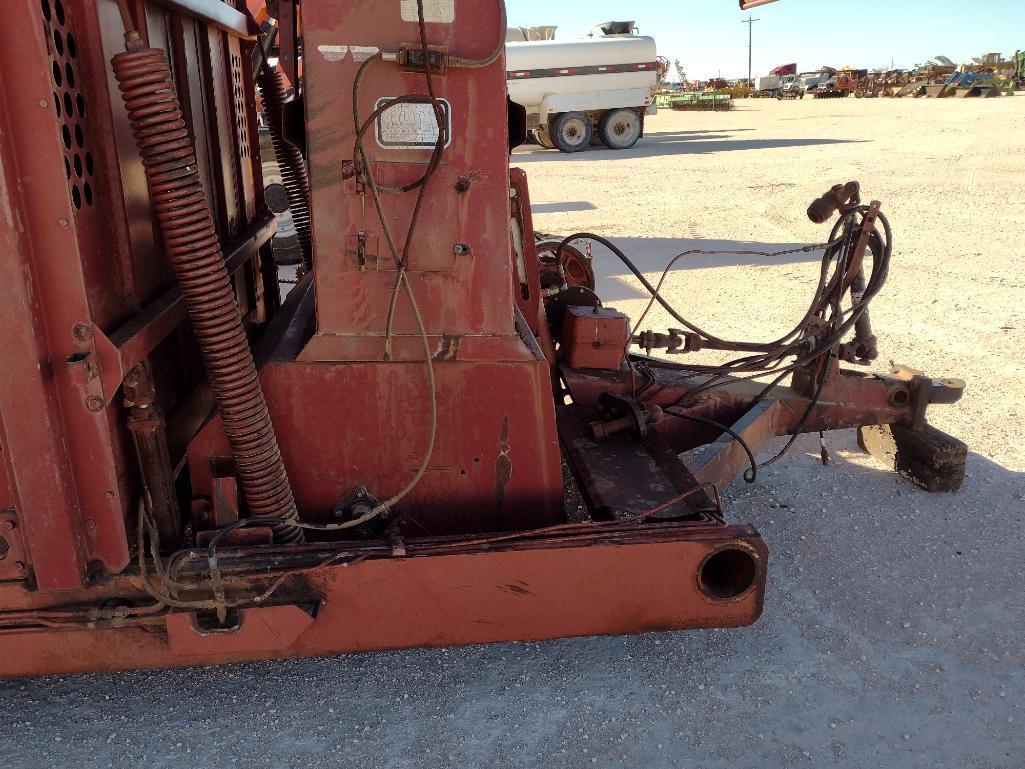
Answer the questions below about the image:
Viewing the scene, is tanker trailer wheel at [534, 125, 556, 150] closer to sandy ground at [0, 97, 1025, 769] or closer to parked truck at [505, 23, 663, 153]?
parked truck at [505, 23, 663, 153]

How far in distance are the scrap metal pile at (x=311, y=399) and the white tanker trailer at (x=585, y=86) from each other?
17728 millimetres

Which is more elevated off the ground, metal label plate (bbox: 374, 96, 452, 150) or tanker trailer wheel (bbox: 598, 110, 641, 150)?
tanker trailer wheel (bbox: 598, 110, 641, 150)

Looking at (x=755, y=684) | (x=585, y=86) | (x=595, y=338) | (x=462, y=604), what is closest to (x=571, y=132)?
(x=585, y=86)

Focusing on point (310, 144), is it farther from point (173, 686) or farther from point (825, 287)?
point (825, 287)

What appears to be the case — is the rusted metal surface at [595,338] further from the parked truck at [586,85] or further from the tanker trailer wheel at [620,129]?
the tanker trailer wheel at [620,129]

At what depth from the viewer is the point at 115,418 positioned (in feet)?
7.75

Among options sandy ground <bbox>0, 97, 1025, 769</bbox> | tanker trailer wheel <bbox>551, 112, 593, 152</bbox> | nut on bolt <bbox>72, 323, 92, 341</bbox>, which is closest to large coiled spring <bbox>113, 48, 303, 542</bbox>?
nut on bolt <bbox>72, 323, 92, 341</bbox>

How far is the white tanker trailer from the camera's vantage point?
790 inches

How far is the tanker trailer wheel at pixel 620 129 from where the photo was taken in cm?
2159

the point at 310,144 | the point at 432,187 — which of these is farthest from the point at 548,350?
the point at 310,144

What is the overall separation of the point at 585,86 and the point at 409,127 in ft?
64.0

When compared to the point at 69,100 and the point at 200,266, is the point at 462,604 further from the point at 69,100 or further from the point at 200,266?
the point at 69,100

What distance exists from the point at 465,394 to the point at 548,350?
96 centimetres

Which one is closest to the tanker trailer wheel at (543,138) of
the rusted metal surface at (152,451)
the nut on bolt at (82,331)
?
the rusted metal surface at (152,451)
